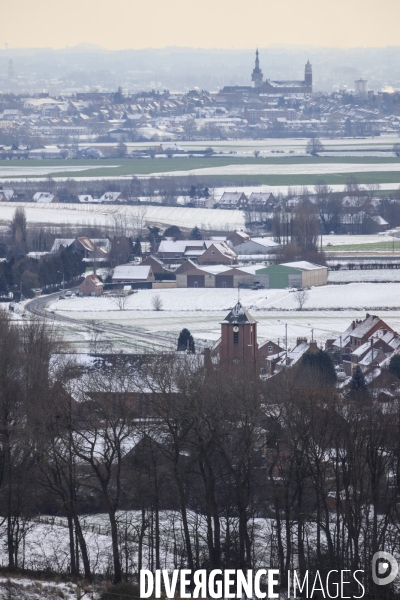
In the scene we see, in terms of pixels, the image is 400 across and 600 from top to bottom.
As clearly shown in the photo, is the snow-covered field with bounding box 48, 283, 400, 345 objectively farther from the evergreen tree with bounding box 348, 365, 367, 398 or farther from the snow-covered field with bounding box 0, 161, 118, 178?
the snow-covered field with bounding box 0, 161, 118, 178

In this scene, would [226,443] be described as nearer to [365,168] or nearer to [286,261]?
[286,261]

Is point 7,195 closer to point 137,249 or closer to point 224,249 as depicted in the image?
point 137,249

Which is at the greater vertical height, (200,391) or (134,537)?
(200,391)

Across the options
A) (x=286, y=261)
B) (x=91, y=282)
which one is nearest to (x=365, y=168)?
(x=286, y=261)

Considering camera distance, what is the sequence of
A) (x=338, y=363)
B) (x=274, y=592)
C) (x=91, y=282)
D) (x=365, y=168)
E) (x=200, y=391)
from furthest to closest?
(x=365, y=168)
(x=91, y=282)
(x=338, y=363)
(x=200, y=391)
(x=274, y=592)

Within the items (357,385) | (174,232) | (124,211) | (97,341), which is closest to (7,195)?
(124,211)

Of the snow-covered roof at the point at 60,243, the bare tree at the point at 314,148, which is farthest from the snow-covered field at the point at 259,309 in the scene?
the bare tree at the point at 314,148

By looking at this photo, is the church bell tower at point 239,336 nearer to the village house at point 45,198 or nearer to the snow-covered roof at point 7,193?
the village house at point 45,198
